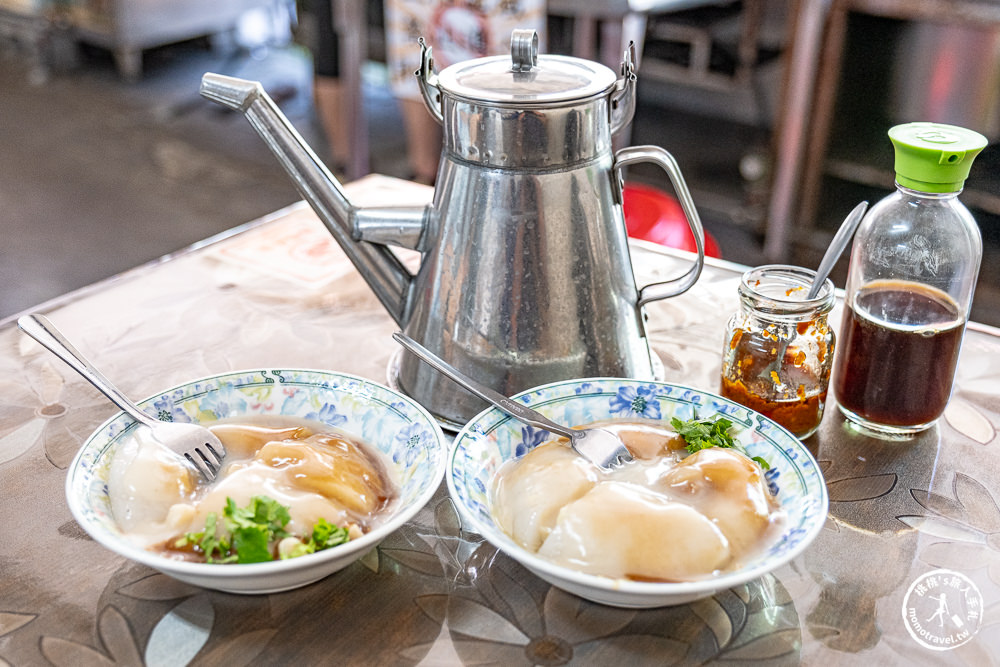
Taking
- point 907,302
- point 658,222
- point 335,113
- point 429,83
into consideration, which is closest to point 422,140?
point 335,113

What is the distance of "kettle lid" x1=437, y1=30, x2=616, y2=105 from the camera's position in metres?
0.77

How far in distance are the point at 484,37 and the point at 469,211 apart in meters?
1.72

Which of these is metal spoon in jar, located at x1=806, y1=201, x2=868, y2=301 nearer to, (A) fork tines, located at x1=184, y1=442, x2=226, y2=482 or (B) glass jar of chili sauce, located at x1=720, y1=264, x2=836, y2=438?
(B) glass jar of chili sauce, located at x1=720, y1=264, x2=836, y2=438

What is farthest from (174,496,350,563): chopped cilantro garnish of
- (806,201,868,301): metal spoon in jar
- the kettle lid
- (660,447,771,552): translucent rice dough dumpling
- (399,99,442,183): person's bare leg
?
(399,99,442,183): person's bare leg

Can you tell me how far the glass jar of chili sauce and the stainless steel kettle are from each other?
79 millimetres

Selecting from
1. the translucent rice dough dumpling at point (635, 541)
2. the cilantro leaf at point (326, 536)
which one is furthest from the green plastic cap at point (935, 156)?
the cilantro leaf at point (326, 536)

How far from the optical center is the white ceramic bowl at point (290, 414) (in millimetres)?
620

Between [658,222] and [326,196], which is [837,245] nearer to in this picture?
[326,196]

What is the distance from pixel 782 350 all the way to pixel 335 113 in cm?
282

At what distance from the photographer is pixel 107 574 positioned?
71 centimetres

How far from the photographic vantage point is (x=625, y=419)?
2.64 feet

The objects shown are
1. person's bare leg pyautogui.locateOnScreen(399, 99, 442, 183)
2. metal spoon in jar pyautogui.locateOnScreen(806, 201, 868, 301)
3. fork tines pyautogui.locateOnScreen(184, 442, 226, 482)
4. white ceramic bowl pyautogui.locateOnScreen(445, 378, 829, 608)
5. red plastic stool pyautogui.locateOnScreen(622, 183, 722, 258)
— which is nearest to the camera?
white ceramic bowl pyautogui.locateOnScreen(445, 378, 829, 608)

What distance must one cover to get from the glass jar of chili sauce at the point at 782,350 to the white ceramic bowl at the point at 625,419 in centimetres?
11

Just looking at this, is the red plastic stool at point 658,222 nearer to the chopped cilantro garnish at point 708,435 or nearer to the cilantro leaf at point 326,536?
the chopped cilantro garnish at point 708,435
